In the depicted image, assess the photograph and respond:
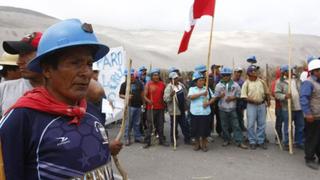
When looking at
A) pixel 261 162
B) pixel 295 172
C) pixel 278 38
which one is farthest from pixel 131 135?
pixel 278 38

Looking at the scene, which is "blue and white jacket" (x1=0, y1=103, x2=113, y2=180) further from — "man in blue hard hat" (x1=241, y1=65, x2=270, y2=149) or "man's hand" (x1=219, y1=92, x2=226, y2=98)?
"man's hand" (x1=219, y1=92, x2=226, y2=98)

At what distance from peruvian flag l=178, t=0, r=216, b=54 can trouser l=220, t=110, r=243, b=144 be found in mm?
1860

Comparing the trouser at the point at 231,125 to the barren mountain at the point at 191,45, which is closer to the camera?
the trouser at the point at 231,125

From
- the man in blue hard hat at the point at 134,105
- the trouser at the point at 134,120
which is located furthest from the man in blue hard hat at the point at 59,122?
the trouser at the point at 134,120

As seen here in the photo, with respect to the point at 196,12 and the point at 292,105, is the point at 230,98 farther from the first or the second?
the point at 196,12

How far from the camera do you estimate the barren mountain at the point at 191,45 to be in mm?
29797

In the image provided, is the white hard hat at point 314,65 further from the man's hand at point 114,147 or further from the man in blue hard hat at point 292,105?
the man's hand at point 114,147

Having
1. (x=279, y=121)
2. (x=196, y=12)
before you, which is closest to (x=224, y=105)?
(x=279, y=121)

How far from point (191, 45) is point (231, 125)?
31.6 metres

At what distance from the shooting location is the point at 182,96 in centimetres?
883

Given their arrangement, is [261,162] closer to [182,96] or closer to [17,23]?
[182,96]

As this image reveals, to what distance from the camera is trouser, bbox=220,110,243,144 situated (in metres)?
8.27

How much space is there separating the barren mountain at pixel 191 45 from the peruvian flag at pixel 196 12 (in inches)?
621

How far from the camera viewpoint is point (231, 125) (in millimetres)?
8461
